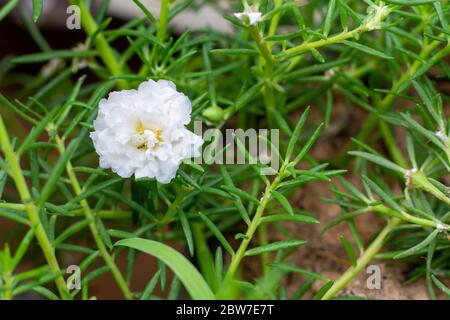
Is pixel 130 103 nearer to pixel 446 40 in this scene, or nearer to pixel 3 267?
pixel 3 267

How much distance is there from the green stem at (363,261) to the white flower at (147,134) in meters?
0.22

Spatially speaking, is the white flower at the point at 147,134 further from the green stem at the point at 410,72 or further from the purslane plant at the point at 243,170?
the green stem at the point at 410,72

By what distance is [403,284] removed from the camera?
2.68 ft

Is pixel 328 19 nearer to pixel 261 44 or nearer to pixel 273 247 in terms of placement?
pixel 261 44

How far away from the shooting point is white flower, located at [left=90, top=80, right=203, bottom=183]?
618 millimetres

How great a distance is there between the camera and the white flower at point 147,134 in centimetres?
62

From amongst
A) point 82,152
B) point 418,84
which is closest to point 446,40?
point 418,84

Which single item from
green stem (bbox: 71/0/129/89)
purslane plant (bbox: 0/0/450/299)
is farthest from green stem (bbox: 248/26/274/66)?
green stem (bbox: 71/0/129/89)

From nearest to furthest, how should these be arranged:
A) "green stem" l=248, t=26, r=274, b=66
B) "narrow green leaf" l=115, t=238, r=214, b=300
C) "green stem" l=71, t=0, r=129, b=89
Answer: "narrow green leaf" l=115, t=238, r=214, b=300, "green stem" l=248, t=26, r=274, b=66, "green stem" l=71, t=0, r=129, b=89

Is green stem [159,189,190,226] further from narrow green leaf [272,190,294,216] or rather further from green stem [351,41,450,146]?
green stem [351,41,450,146]

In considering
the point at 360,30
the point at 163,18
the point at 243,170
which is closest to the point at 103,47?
the point at 163,18

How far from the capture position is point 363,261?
28.8 inches

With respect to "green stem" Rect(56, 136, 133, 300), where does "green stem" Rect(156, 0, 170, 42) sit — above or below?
above

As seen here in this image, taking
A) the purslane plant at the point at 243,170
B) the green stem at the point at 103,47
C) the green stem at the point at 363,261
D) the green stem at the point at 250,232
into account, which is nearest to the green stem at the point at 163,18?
the purslane plant at the point at 243,170
